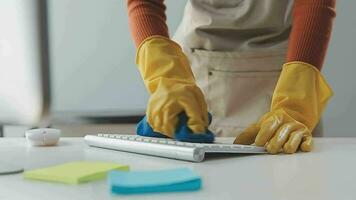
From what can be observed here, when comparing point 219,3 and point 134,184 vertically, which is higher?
point 219,3

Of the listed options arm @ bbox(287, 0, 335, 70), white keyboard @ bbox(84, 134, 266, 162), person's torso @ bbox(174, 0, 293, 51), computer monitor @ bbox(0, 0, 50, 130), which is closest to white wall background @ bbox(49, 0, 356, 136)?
computer monitor @ bbox(0, 0, 50, 130)

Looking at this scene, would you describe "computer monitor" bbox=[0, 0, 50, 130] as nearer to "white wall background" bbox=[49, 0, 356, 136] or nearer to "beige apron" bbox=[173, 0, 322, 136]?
"white wall background" bbox=[49, 0, 356, 136]

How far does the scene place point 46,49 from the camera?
5.46 feet

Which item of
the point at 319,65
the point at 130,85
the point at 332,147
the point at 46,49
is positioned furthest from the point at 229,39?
the point at 46,49

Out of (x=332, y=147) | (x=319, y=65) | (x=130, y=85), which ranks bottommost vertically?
(x=130, y=85)

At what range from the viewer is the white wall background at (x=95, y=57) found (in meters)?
1.73

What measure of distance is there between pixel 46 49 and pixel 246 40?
76cm

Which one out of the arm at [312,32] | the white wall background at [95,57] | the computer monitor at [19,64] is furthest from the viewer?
the white wall background at [95,57]

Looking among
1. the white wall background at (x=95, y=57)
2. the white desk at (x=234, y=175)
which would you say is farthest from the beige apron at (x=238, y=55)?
the white wall background at (x=95, y=57)

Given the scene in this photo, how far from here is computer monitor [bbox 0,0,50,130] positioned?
153cm

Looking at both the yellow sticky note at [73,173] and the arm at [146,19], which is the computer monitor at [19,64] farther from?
the yellow sticky note at [73,173]

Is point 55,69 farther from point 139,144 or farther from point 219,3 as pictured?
point 139,144

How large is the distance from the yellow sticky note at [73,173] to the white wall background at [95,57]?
1166mm

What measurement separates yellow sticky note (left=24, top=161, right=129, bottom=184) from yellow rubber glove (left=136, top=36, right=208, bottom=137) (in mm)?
220
